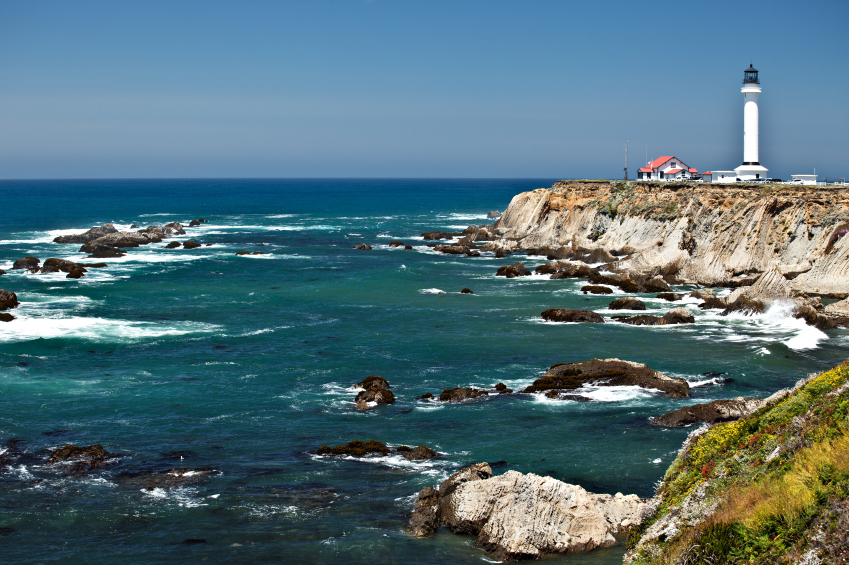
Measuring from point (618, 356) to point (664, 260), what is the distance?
2756cm

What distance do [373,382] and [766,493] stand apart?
22160mm

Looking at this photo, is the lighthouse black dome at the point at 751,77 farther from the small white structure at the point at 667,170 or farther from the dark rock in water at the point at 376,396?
the dark rock in water at the point at 376,396

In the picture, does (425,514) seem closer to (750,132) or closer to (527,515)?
(527,515)

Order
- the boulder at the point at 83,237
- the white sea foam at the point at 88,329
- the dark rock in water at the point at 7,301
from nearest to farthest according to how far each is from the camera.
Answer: the white sea foam at the point at 88,329, the dark rock in water at the point at 7,301, the boulder at the point at 83,237

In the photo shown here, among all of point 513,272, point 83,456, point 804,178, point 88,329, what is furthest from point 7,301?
point 804,178

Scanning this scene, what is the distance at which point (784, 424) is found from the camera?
13.7 m

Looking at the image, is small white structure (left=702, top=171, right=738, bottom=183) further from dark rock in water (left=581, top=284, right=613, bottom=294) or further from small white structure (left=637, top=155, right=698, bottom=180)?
dark rock in water (left=581, top=284, right=613, bottom=294)

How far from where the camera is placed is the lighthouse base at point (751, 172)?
2962 inches

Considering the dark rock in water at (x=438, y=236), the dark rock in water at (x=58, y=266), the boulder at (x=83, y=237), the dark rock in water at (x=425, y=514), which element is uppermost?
the boulder at (x=83, y=237)

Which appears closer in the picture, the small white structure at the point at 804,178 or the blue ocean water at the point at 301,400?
the blue ocean water at the point at 301,400

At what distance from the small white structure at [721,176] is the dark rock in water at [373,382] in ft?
181

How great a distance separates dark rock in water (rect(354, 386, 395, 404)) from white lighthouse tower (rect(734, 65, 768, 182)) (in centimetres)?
5734

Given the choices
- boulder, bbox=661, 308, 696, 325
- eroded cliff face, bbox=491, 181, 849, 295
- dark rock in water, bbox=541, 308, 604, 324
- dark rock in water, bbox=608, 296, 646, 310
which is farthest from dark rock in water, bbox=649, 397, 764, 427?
eroded cliff face, bbox=491, 181, 849, 295

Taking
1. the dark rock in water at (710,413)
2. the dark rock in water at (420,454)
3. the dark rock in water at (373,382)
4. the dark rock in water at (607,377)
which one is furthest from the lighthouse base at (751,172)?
the dark rock in water at (420,454)
